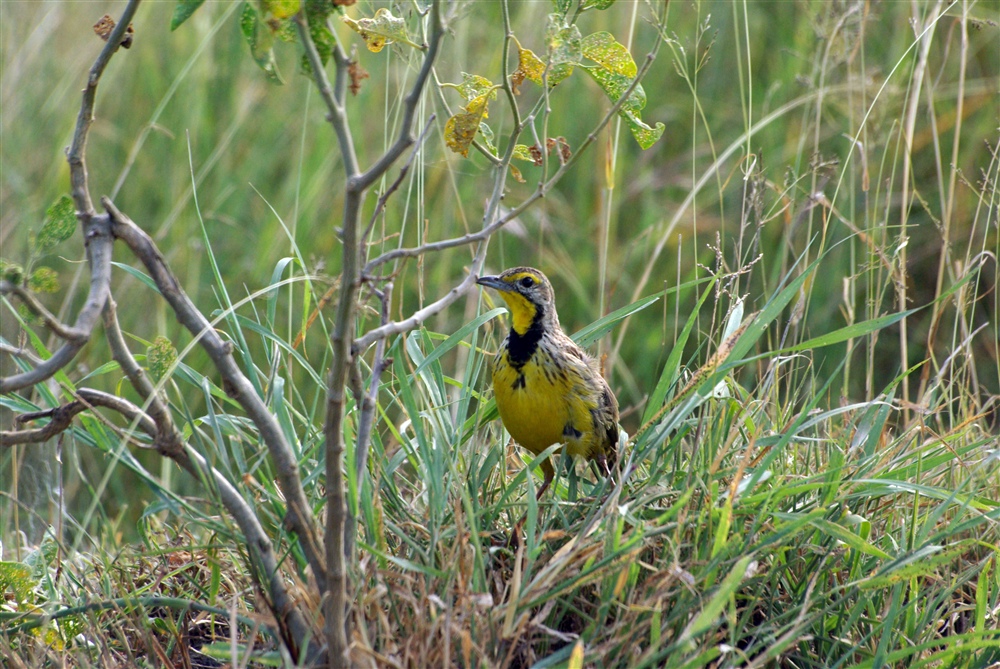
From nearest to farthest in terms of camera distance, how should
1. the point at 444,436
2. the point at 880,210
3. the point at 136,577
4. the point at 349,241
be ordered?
the point at 349,241, the point at 444,436, the point at 136,577, the point at 880,210

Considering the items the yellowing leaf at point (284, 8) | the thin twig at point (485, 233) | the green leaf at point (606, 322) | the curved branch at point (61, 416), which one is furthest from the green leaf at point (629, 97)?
the curved branch at point (61, 416)

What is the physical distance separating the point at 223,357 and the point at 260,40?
24.5 inches

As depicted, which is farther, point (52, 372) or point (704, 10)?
point (704, 10)

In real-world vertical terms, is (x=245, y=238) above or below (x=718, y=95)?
below

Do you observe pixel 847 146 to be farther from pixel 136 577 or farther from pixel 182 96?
pixel 136 577

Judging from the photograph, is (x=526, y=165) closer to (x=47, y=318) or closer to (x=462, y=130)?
(x=462, y=130)

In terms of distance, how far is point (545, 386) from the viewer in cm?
306

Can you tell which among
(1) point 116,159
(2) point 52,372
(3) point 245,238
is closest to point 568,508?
(2) point 52,372

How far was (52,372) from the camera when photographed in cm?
187

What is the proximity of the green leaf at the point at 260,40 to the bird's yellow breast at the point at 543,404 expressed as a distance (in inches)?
51.7

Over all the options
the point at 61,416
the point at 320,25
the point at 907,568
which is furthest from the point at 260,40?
the point at 907,568

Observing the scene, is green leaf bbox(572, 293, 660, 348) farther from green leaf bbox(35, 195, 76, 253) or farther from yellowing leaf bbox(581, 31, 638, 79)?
green leaf bbox(35, 195, 76, 253)

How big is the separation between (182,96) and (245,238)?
82cm

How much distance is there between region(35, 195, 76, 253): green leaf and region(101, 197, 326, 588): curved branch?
2.7 inches
